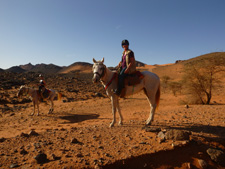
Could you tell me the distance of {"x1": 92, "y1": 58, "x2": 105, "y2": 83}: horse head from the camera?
425cm

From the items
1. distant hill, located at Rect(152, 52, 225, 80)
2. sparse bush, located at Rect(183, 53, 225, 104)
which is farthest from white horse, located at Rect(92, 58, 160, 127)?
distant hill, located at Rect(152, 52, 225, 80)

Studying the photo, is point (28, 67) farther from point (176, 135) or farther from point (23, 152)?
point (176, 135)

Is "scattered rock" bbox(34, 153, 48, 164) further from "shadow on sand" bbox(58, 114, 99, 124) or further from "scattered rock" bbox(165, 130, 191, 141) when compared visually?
"shadow on sand" bbox(58, 114, 99, 124)

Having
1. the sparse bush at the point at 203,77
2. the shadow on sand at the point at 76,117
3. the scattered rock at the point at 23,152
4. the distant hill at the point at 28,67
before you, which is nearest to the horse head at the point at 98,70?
the scattered rock at the point at 23,152

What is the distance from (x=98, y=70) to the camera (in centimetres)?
435

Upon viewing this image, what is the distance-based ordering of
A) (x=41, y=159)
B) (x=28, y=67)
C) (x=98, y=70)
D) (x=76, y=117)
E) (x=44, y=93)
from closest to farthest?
(x=41, y=159) < (x=98, y=70) < (x=76, y=117) < (x=44, y=93) < (x=28, y=67)

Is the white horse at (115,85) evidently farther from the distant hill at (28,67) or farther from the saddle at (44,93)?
the distant hill at (28,67)

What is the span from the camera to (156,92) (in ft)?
17.6

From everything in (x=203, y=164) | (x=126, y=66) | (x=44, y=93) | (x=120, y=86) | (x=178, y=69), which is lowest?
(x=203, y=164)

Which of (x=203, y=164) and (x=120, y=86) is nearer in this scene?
(x=203, y=164)

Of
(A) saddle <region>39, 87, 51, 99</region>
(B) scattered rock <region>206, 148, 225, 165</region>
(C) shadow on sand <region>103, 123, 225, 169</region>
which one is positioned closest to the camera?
(C) shadow on sand <region>103, 123, 225, 169</region>

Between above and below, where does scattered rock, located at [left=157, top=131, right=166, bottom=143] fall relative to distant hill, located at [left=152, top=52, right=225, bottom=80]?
below

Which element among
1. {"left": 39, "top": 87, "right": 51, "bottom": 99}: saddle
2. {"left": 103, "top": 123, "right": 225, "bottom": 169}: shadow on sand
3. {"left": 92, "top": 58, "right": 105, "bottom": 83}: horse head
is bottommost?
{"left": 103, "top": 123, "right": 225, "bottom": 169}: shadow on sand

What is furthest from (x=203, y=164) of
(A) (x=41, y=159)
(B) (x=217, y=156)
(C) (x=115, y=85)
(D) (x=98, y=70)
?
(D) (x=98, y=70)
